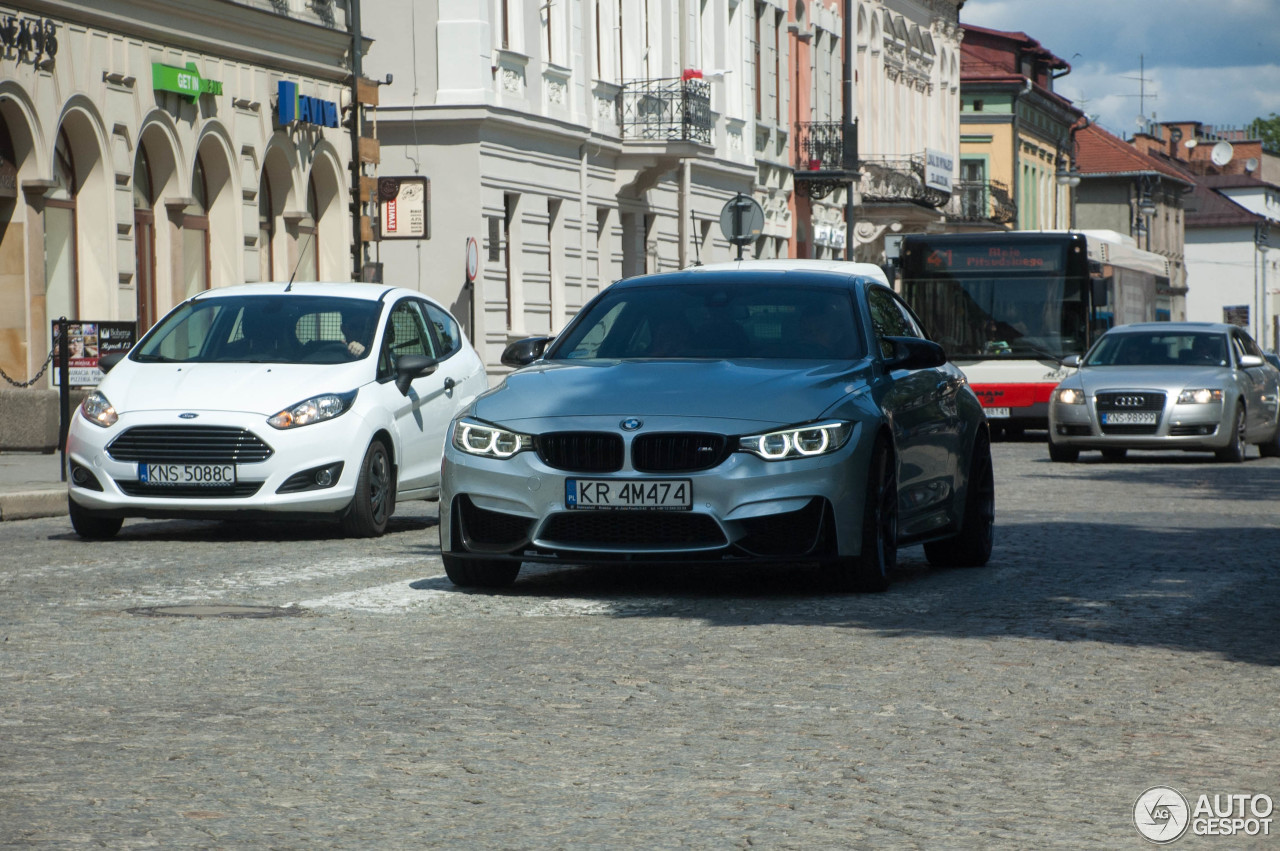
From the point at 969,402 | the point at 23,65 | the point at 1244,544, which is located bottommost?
the point at 1244,544

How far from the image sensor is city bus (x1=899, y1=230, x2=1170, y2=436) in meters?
30.7

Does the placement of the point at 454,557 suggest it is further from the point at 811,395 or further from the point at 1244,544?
Answer: the point at 1244,544

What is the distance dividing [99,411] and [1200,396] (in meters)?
14.5

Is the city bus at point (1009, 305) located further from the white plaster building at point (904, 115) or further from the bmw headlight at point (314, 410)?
the white plaster building at point (904, 115)

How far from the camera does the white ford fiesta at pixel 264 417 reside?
13.2 m

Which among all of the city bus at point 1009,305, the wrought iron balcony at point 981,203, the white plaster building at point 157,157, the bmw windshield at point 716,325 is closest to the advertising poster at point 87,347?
the white plaster building at point 157,157

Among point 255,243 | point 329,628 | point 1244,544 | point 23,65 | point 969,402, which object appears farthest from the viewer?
point 255,243

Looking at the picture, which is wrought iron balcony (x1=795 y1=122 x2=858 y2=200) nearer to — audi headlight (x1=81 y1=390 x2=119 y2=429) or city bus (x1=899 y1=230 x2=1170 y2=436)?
city bus (x1=899 y1=230 x2=1170 y2=436)

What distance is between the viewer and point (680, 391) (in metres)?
9.76

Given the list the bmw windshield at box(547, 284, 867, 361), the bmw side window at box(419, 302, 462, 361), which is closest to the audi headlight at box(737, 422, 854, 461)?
the bmw windshield at box(547, 284, 867, 361)

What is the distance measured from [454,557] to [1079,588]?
2959mm

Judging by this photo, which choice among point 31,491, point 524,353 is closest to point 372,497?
point 524,353

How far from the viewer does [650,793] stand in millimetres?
5609

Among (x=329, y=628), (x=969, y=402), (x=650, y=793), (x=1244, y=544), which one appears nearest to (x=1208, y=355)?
(x=1244, y=544)
